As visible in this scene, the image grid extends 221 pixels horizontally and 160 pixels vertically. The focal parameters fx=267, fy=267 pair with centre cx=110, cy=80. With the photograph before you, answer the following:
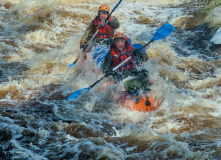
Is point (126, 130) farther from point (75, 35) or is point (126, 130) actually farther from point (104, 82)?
point (75, 35)

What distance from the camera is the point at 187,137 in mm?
4098

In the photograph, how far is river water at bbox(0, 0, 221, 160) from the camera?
380 centimetres

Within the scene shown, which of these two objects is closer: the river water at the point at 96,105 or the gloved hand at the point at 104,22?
the river water at the point at 96,105

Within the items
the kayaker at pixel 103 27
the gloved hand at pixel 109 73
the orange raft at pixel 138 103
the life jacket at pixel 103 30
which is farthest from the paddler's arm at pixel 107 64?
the life jacket at pixel 103 30

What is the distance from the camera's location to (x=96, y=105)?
542cm

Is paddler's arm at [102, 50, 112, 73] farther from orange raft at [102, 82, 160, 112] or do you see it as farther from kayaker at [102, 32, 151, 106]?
orange raft at [102, 82, 160, 112]

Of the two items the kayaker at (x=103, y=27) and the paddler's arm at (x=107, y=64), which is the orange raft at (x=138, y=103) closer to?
the paddler's arm at (x=107, y=64)

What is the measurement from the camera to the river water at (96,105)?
3799 millimetres

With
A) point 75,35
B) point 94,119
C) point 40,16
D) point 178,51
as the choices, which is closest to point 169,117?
point 94,119

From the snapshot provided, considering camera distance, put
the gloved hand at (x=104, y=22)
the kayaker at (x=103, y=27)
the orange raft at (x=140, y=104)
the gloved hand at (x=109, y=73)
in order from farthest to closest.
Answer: the kayaker at (x=103, y=27), the gloved hand at (x=104, y=22), the gloved hand at (x=109, y=73), the orange raft at (x=140, y=104)

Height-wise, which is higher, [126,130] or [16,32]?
[126,130]

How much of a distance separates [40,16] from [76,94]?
7536 millimetres

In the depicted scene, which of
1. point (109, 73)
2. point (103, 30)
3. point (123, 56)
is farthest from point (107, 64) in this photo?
point (103, 30)

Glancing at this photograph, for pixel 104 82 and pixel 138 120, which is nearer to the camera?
pixel 138 120
